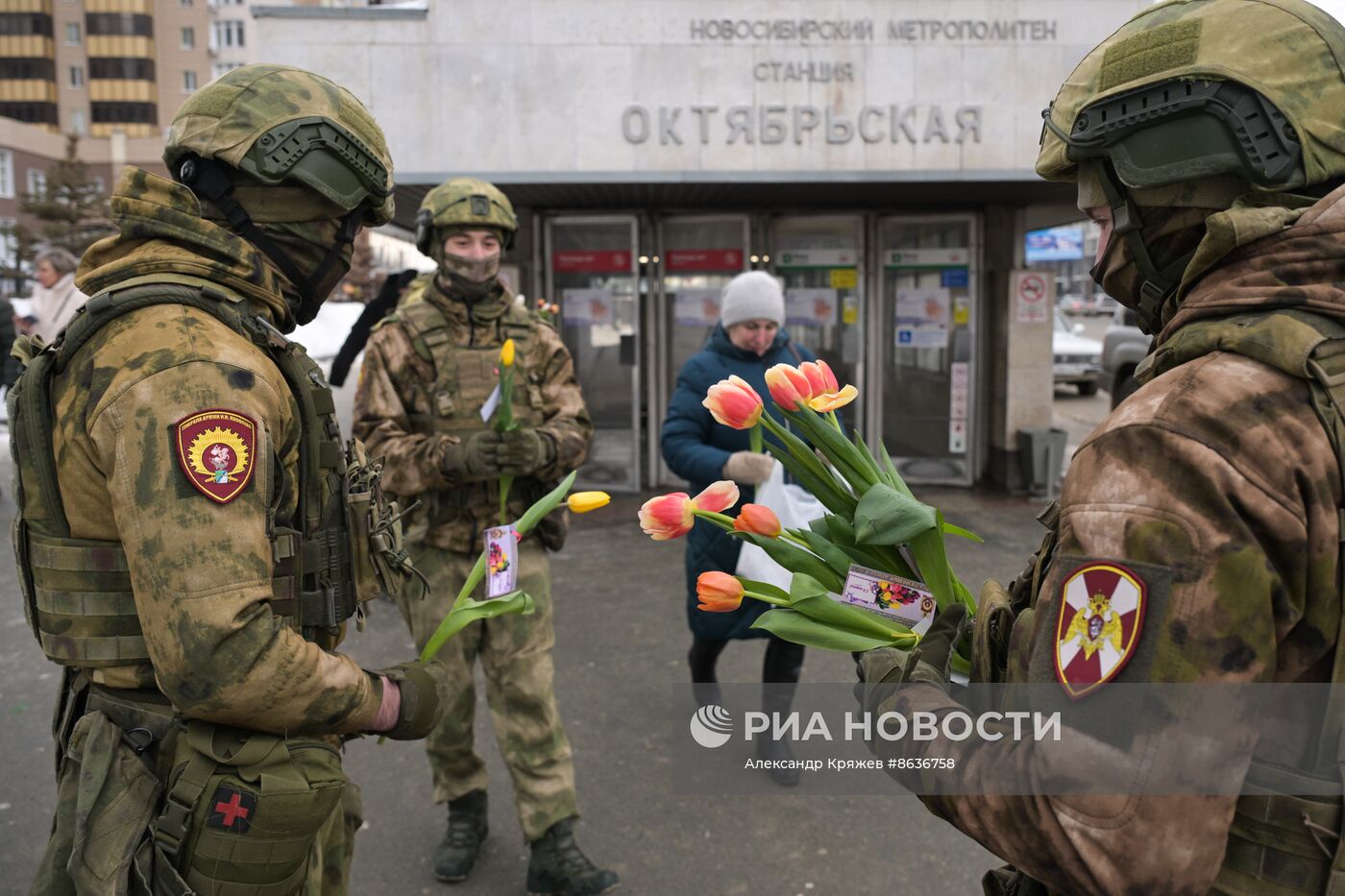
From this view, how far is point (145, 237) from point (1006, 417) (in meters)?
8.63

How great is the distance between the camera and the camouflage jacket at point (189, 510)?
1.64 m

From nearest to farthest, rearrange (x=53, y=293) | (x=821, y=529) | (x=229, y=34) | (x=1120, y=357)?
(x=821, y=529) < (x=53, y=293) < (x=1120, y=357) < (x=229, y=34)

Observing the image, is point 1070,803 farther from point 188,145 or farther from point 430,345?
point 430,345

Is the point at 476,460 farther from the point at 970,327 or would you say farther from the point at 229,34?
the point at 229,34

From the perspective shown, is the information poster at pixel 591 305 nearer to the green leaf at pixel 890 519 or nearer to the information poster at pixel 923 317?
the information poster at pixel 923 317

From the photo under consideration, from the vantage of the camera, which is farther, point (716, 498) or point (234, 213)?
point (234, 213)

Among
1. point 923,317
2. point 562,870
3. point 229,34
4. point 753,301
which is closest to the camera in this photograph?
point 562,870

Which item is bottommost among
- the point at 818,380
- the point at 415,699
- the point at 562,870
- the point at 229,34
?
the point at 562,870

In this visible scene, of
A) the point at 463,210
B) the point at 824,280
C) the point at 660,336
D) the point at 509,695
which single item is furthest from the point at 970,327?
the point at 509,695

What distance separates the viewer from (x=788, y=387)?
1.66 meters

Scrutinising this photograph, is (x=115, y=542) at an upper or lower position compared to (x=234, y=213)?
lower

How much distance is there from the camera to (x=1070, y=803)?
119 cm

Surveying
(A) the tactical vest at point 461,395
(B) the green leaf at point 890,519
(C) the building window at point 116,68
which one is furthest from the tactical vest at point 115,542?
(C) the building window at point 116,68

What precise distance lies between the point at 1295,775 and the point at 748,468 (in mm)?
2633
